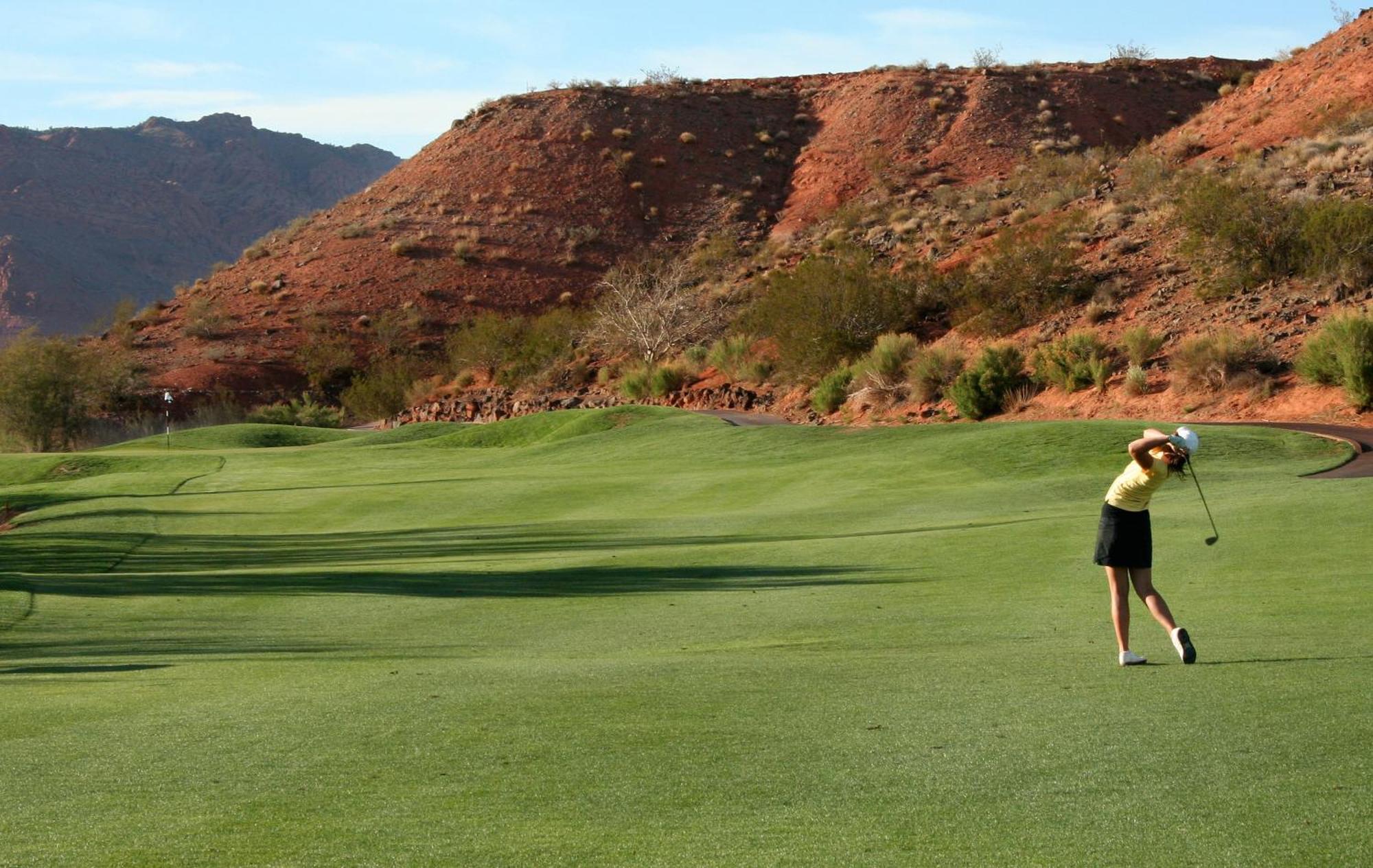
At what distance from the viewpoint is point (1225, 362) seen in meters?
38.4

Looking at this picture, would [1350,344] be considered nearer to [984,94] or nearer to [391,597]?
[391,597]

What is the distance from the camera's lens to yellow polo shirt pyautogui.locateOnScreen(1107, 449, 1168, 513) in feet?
31.2

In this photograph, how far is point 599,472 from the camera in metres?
31.0

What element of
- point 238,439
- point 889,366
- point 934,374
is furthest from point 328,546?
point 889,366

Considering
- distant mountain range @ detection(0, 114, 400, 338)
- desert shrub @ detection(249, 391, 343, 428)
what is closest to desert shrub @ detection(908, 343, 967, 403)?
desert shrub @ detection(249, 391, 343, 428)

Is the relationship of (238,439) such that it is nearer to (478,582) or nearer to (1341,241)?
(478,582)

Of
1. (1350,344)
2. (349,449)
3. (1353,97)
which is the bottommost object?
(349,449)

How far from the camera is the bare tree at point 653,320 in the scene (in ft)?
216

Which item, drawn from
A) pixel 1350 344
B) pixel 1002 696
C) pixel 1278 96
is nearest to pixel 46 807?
pixel 1002 696

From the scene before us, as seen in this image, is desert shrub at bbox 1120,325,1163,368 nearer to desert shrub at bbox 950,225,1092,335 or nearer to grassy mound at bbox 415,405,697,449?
desert shrub at bbox 950,225,1092,335

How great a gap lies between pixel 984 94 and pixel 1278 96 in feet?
98.9

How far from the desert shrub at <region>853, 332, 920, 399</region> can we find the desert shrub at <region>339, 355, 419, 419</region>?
27.8 meters

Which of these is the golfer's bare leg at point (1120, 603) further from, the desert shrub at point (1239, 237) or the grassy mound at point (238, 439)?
the grassy mound at point (238, 439)

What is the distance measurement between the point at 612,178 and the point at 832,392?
44.8 metres
